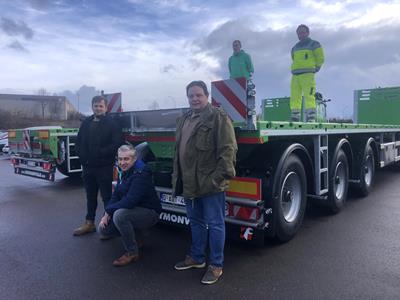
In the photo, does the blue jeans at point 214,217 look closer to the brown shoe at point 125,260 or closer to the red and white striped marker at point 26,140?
the brown shoe at point 125,260

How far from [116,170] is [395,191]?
18.8 feet

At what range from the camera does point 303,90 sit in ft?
22.1

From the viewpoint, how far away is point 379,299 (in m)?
3.03

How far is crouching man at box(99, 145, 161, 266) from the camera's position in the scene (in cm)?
379

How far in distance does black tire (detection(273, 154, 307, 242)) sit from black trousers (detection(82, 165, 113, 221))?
209cm

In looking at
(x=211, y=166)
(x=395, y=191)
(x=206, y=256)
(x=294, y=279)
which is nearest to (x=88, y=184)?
(x=206, y=256)

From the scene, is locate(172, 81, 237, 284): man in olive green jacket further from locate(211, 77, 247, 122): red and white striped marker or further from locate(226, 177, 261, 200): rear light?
locate(226, 177, 261, 200): rear light

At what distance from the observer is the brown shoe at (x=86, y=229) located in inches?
189

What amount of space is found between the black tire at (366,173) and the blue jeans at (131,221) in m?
4.38

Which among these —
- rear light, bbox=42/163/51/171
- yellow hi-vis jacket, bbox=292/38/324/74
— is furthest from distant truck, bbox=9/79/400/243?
rear light, bbox=42/163/51/171

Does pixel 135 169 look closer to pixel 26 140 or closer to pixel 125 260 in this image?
pixel 125 260

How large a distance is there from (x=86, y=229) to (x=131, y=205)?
1409mm

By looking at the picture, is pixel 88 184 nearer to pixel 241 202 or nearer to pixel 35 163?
pixel 241 202

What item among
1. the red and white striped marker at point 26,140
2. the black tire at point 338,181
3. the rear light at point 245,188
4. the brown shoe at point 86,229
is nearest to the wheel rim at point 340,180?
the black tire at point 338,181
